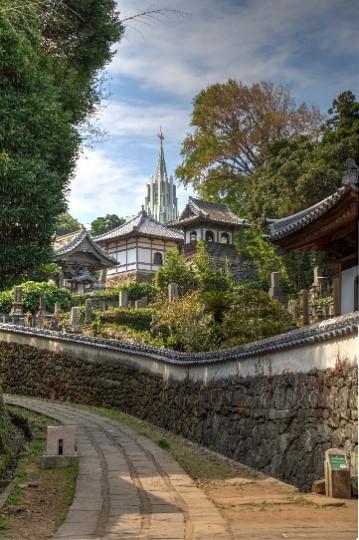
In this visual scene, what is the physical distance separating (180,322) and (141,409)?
6.42 m

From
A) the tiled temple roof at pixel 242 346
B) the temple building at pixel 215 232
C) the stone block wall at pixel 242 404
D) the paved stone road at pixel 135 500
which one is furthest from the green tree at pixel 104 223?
the paved stone road at pixel 135 500

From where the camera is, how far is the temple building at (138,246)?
47.8 metres

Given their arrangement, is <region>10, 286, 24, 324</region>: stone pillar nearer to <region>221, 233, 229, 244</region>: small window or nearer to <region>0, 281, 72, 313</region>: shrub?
<region>0, 281, 72, 313</region>: shrub

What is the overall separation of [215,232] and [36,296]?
16.7 m

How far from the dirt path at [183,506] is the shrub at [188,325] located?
11.0m

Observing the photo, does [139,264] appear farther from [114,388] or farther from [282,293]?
[114,388]

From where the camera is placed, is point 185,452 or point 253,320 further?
point 253,320

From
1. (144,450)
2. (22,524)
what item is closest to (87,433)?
(144,450)

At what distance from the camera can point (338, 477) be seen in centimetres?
683

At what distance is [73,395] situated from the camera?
19141 millimetres

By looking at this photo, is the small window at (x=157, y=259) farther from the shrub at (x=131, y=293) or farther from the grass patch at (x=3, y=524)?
the grass patch at (x=3, y=524)

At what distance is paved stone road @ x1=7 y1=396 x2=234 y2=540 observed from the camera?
5.09m

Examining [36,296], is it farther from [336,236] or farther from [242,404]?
[242,404]

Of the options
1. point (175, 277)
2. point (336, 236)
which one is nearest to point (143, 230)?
point (175, 277)
